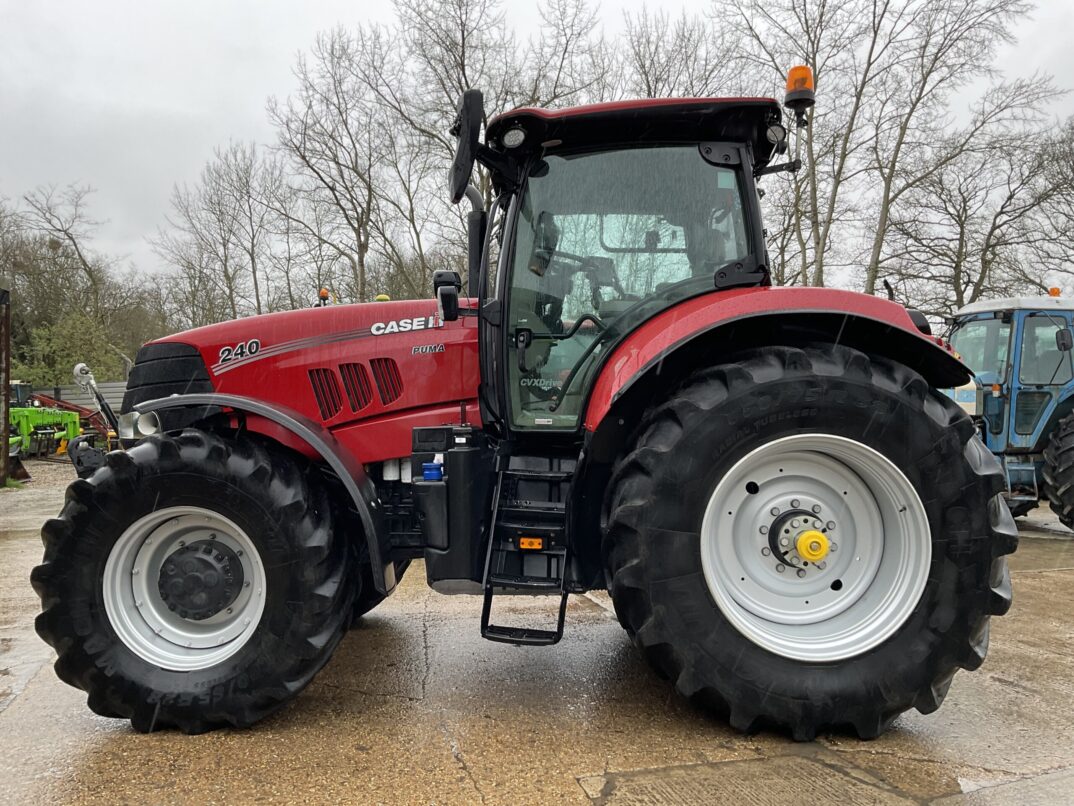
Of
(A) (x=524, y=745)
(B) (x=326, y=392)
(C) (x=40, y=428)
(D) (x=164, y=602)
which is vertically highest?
(B) (x=326, y=392)

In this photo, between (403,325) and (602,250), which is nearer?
(602,250)

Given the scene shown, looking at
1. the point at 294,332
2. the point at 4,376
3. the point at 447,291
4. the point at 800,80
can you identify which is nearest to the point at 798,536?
the point at 447,291

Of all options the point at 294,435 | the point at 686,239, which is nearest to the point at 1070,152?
the point at 686,239

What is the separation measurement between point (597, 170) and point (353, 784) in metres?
2.35

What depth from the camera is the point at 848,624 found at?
2.51m

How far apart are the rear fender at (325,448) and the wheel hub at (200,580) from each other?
19.5 inches

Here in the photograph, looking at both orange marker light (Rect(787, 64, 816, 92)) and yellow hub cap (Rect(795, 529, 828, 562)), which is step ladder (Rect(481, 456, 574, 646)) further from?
orange marker light (Rect(787, 64, 816, 92))

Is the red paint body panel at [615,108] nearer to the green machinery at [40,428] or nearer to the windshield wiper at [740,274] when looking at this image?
the windshield wiper at [740,274]

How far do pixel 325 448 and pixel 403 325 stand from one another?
2.26 ft

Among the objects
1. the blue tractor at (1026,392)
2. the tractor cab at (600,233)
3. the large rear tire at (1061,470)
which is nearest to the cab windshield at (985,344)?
the blue tractor at (1026,392)

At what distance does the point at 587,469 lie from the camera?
263 centimetres

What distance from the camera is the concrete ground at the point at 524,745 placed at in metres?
2.11

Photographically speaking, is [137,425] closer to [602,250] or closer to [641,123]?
[602,250]

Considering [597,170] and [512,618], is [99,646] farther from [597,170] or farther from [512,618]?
[597,170]
